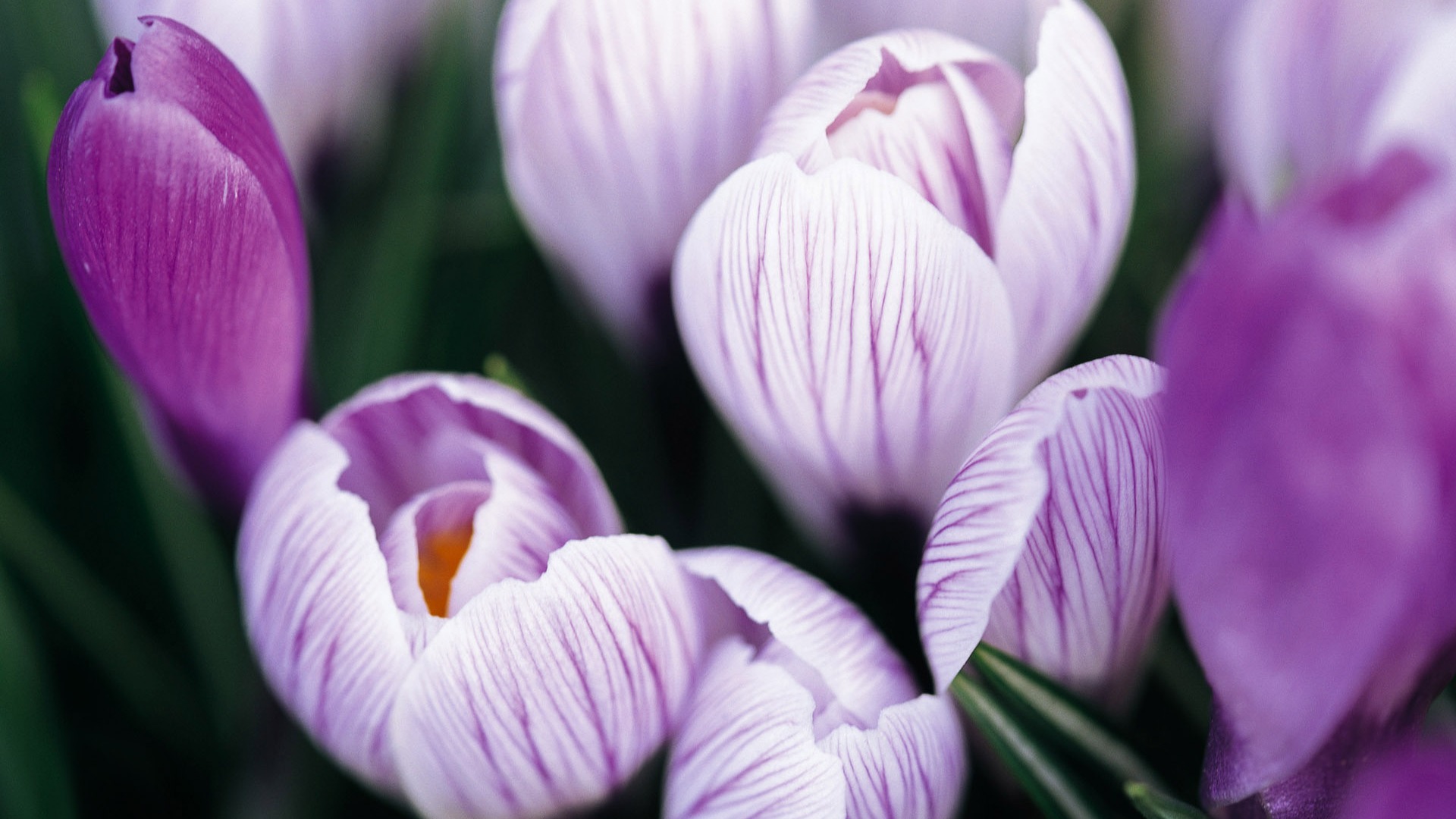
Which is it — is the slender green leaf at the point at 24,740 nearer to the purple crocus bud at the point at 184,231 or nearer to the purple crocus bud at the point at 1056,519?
the purple crocus bud at the point at 184,231

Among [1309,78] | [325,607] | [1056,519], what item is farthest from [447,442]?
[1309,78]

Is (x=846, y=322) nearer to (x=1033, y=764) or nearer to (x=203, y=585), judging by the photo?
(x=1033, y=764)

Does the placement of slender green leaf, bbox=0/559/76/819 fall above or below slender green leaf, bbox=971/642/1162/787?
below

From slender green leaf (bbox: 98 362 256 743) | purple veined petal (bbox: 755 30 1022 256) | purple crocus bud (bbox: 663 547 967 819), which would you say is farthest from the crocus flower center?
slender green leaf (bbox: 98 362 256 743)

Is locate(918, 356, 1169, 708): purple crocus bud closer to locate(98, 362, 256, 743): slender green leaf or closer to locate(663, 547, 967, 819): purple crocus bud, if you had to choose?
locate(663, 547, 967, 819): purple crocus bud

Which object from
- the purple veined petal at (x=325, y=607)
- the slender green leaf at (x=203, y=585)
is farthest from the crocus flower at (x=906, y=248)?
the slender green leaf at (x=203, y=585)

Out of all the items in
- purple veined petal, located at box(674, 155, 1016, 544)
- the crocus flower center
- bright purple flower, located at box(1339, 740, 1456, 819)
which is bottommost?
bright purple flower, located at box(1339, 740, 1456, 819)
